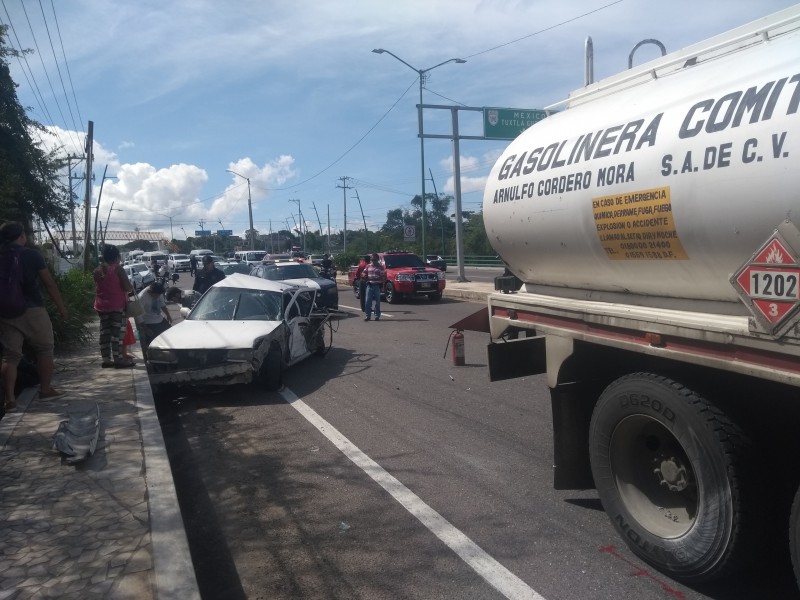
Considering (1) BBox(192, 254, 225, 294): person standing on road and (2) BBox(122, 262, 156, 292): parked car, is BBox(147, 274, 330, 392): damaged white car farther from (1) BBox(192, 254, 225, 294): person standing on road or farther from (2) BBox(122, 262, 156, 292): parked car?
(2) BBox(122, 262, 156, 292): parked car

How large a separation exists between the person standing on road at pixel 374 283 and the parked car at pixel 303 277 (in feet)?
5.35

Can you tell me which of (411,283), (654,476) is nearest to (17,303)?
(654,476)

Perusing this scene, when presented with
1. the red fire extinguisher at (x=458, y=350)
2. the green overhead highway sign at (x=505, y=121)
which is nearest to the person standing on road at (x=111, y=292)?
the red fire extinguisher at (x=458, y=350)

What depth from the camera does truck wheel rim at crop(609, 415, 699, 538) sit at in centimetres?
375

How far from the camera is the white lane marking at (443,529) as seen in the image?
375cm

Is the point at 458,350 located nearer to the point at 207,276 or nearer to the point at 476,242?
the point at 207,276

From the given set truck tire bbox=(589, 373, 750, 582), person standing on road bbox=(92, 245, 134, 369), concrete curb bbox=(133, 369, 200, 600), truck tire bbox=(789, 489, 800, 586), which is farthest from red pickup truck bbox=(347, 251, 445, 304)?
truck tire bbox=(789, 489, 800, 586)

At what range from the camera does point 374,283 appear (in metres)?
16.9

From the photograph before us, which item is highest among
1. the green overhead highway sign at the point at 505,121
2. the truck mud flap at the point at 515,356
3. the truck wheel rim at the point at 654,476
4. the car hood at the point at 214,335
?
the green overhead highway sign at the point at 505,121

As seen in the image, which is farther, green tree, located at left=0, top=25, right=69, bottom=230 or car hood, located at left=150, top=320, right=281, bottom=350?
green tree, located at left=0, top=25, right=69, bottom=230

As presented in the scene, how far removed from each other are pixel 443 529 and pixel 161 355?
5.08m

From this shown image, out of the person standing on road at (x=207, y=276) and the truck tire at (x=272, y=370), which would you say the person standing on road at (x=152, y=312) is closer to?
the truck tire at (x=272, y=370)

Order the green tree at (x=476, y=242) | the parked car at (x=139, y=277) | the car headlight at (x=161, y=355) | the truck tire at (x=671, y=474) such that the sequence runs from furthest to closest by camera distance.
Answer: the green tree at (x=476, y=242) < the parked car at (x=139, y=277) < the car headlight at (x=161, y=355) < the truck tire at (x=671, y=474)

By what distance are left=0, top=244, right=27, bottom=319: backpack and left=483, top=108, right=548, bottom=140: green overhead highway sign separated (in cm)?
2007
